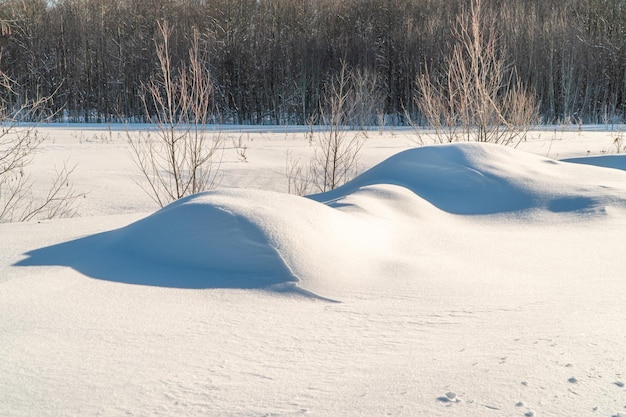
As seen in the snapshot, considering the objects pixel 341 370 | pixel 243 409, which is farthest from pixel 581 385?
pixel 243 409

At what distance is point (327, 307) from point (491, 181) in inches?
123

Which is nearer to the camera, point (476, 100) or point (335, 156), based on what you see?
point (335, 156)

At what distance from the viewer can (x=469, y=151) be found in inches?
241

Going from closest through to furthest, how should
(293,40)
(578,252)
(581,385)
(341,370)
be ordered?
(581,385) < (341,370) < (578,252) < (293,40)

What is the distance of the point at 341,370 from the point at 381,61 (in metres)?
23.1

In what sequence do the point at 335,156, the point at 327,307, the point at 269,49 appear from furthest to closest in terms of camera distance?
the point at 269,49 < the point at 335,156 < the point at 327,307

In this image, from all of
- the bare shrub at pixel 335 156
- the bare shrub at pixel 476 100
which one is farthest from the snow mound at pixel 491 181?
the bare shrub at pixel 476 100

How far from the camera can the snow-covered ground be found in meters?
2.09

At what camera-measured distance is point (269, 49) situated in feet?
80.3

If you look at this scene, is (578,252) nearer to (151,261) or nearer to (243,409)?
(151,261)

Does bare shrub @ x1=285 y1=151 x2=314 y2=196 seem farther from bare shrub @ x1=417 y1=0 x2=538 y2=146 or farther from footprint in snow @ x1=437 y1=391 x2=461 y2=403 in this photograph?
footprint in snow @ x1=437 y1=391 x2=461 y2=403

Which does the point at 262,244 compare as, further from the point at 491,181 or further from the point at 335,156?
the point at 335,156

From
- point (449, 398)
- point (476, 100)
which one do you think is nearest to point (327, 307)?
point (449, 398)

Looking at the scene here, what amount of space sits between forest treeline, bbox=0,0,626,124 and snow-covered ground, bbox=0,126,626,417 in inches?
731
